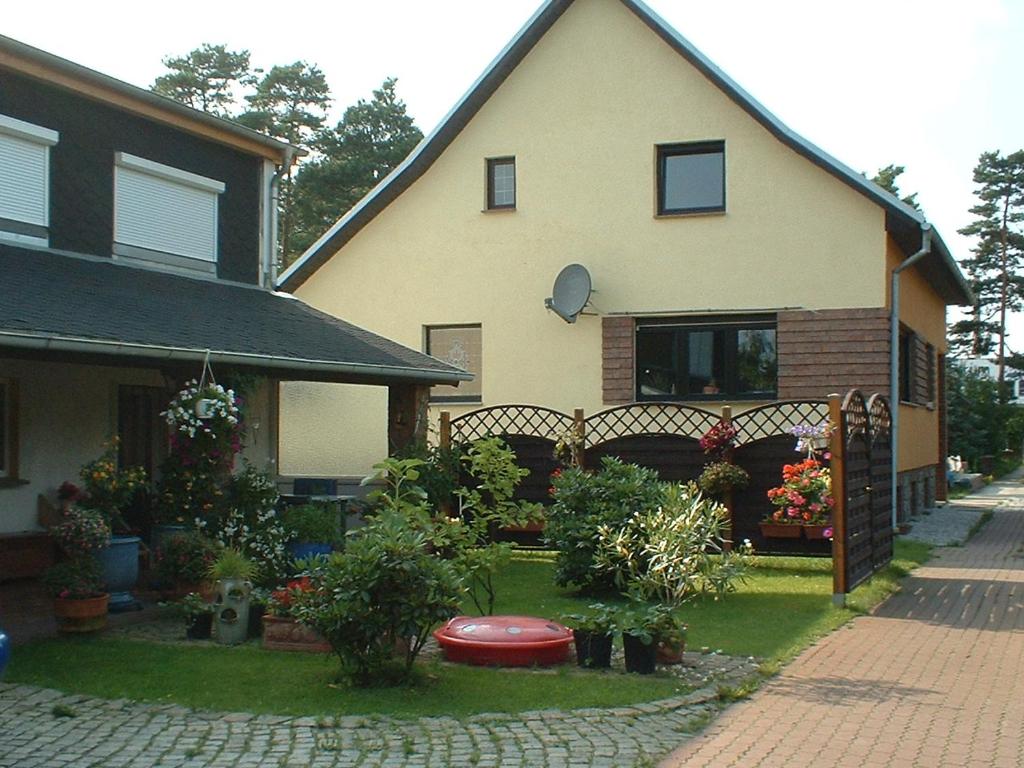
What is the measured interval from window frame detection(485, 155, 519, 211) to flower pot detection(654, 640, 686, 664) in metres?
12.7

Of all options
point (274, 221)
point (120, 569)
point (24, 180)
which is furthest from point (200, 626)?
point (274, 221)

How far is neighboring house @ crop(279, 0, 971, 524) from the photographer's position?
18578mm

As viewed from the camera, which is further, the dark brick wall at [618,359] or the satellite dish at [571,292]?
the dark brick wall at [618,359]

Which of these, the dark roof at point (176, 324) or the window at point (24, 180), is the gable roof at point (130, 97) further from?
the dark roof at point (176, 324)

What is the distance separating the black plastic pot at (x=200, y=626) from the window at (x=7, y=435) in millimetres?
4239

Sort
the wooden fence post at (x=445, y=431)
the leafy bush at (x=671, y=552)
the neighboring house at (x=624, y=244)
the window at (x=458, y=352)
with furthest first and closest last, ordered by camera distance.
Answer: the window at (x=458, y=352) < the neighboring house at (x=624, y=244) < the wooden fence post at (x=445, y=431) < the leafy bush at (x=671, y=552)

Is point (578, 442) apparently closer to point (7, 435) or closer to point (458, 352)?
point (458, 352)

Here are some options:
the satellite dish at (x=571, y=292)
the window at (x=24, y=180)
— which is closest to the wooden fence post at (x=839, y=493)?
the satellite dish at (x=571, y=292)

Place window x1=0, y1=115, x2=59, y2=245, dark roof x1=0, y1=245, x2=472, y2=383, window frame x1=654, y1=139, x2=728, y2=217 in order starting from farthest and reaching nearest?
window frame x1=654, y1=139, x2=728, y2=217 < window x1=0, y1=115, x2=59, y2=245 < dark roof x1=0, y1=245, x2=472, y2=383

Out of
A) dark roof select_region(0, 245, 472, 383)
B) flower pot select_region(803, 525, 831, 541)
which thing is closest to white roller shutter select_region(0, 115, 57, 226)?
dark roof select_region(0, 245, 472, 383)

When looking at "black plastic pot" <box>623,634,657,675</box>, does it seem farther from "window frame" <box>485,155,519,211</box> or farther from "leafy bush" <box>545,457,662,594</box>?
"window frame" <box>485,155,519,211</box>

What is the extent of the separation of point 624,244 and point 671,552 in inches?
390

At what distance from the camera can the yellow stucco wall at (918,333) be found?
66.8 ft

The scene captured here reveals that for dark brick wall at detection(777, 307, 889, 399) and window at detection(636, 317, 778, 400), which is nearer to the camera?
dark brick wall at detection(777, 307, 889, 399)
